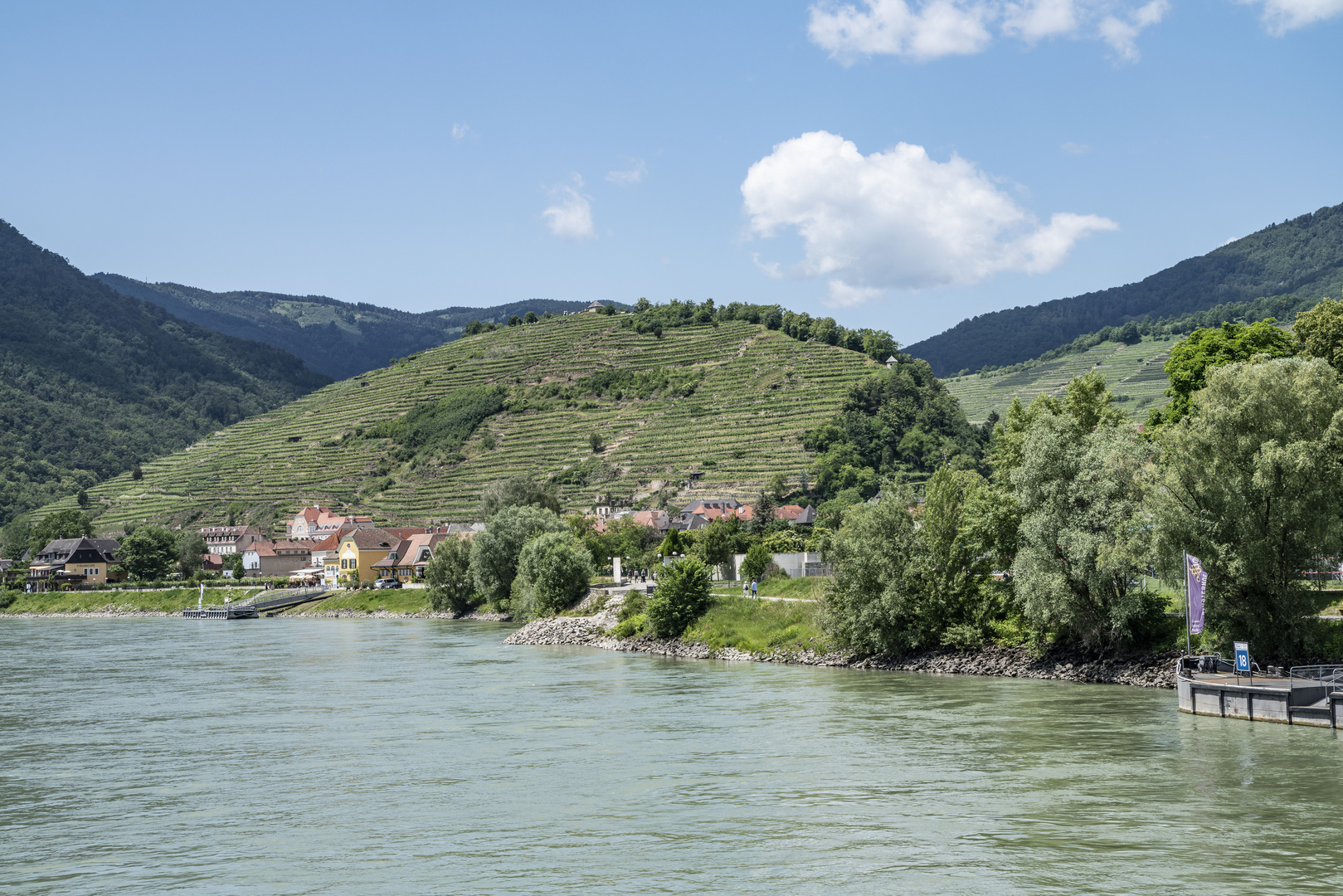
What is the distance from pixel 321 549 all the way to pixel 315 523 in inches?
445

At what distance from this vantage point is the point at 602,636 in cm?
6519

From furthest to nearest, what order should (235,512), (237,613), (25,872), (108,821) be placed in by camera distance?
(235,512)
(237,613)
(108,821)
(25,872)

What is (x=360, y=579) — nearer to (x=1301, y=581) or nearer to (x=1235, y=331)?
(x=1235, y=331)

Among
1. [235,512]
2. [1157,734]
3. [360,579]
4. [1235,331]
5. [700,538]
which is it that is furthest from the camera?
[235,512]

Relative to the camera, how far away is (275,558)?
145 m

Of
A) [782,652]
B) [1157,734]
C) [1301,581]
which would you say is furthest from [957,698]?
[782,652]

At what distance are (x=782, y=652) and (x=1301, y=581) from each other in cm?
2291

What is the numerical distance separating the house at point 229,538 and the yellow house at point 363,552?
29988 mm

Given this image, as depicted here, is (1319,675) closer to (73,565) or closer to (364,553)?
(364,553)

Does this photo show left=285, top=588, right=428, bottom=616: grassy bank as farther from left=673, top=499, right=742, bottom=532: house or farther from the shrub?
the shrub

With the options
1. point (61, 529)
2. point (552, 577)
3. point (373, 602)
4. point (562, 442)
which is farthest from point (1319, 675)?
point (61, 529)

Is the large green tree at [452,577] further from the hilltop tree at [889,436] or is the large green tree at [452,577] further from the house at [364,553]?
the hilltop tree at [889,436]

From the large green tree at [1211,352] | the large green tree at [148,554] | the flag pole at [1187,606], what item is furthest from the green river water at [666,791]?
the large green tree at [148,554]

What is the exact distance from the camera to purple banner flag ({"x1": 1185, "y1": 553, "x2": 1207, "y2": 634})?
3575 cm
